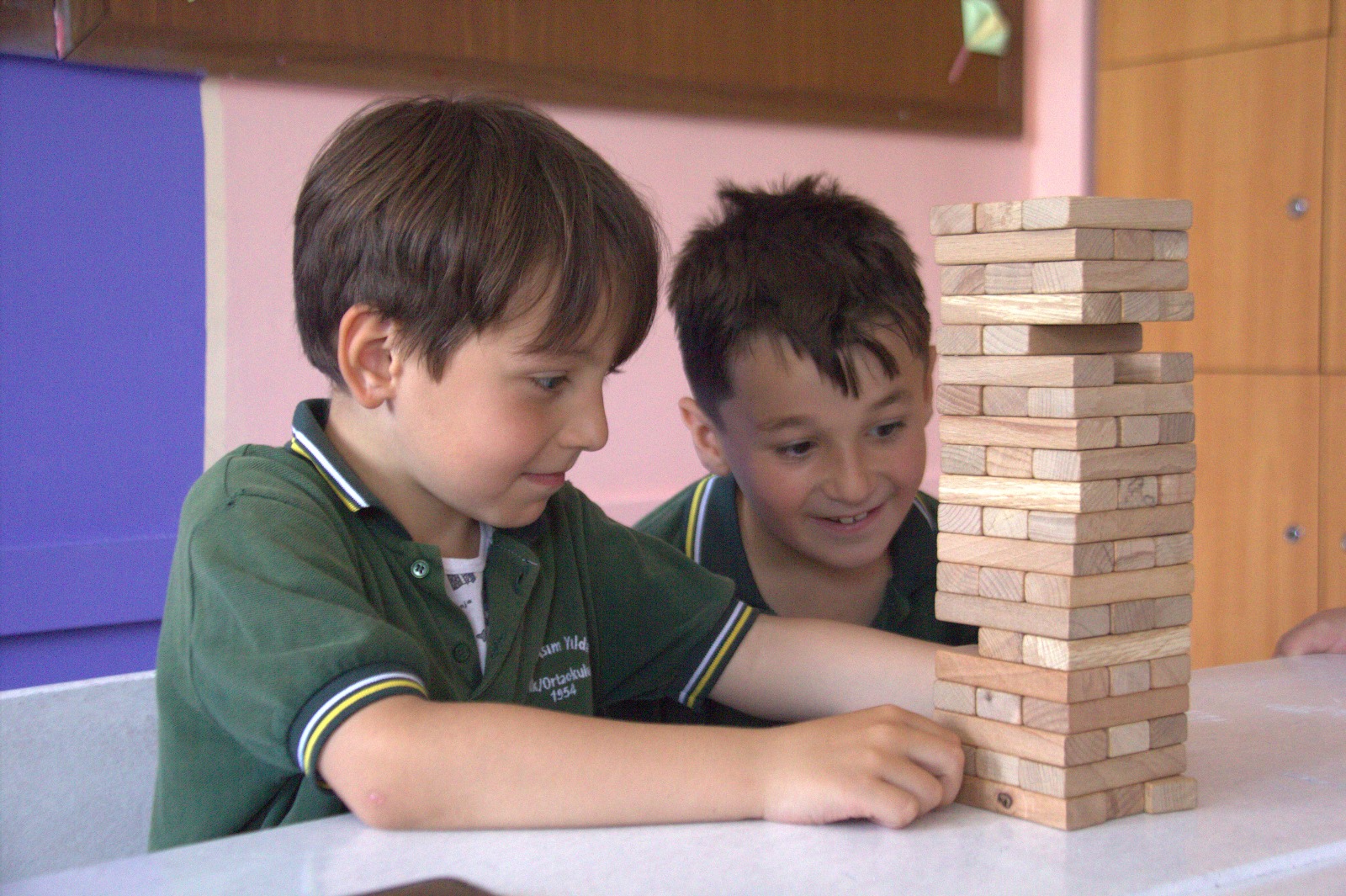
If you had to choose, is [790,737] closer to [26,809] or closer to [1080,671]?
[1080,671]

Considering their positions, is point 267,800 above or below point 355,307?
below

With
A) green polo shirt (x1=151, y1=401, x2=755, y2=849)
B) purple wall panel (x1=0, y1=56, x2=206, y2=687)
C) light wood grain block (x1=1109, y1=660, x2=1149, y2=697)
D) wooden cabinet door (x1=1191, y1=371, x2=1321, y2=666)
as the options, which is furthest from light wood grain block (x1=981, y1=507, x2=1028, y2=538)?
wooden cabinet door (x1=1191, y1=371, x2=1321, y2=666)

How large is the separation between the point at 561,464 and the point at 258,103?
1.46 meters

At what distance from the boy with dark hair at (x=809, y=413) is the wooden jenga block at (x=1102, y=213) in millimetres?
619

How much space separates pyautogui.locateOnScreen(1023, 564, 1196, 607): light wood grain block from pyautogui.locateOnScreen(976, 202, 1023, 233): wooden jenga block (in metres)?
0.22

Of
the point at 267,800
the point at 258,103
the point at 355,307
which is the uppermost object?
the point at 258,103

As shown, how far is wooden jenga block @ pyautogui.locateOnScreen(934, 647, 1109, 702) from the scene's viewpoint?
0.81m

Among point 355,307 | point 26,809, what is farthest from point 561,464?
point 26,809

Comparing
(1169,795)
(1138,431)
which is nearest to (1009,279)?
(1138,431)

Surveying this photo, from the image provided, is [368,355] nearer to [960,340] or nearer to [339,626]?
[339,626]

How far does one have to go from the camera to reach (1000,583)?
84cm

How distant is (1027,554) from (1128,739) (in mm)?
140

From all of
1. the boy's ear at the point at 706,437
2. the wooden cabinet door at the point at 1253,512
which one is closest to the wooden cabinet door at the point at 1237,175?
the wooden cabinet door at the point at 1253,512

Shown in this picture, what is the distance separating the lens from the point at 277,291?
7.65 feet
